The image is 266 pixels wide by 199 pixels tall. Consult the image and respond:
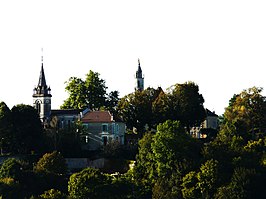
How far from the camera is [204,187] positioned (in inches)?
2496

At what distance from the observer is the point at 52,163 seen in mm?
68500

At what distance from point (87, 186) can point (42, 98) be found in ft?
90.1

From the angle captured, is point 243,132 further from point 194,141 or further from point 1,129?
point 1,129

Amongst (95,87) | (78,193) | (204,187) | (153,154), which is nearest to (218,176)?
(204,187)

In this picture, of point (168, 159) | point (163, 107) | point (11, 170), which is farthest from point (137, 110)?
point (11, 170)

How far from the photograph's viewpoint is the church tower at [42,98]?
87.0 metres

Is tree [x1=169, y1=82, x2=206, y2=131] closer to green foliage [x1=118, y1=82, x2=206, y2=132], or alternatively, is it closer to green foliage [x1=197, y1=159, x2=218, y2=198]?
green foliage [x1=118, y1=82, x2=206, y2=132]

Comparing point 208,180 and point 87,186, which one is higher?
point 208,180

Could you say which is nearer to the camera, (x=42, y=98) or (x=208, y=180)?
(x=208, y=180)

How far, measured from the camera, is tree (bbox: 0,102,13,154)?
7344 centimetres

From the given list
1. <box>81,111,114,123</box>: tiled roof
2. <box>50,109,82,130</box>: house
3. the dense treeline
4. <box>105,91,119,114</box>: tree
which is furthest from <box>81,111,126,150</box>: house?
<box>105,91,119,114</box>: tree

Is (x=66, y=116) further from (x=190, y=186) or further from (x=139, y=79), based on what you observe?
(x=190, y=186)

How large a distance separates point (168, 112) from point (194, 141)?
43.7 ft

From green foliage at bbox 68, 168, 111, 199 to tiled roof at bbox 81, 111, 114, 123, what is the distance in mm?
19714
